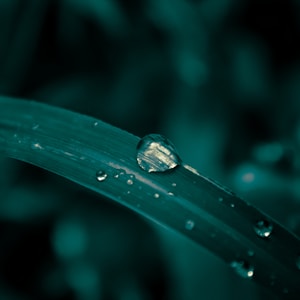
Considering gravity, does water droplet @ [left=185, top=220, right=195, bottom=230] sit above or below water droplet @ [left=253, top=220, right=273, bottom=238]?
below

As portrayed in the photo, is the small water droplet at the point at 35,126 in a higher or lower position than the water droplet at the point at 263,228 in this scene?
lower

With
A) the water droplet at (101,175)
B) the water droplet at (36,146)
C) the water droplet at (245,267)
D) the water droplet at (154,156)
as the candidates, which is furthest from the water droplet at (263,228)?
the water droplet at (36,146)

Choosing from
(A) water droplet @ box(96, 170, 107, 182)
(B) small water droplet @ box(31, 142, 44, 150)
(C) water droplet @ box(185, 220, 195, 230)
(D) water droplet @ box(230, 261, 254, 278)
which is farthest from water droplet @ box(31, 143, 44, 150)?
(D) water droplet @ box(230, 261, 254, 278)

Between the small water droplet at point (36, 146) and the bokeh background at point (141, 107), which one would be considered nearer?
the small water droplet at point (36, 146)

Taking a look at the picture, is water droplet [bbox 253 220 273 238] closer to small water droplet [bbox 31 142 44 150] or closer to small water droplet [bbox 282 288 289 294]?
small water droplet [bbox 282 288 289 294]

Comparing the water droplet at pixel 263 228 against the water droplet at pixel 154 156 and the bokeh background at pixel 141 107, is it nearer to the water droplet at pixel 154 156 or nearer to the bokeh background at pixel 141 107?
the water droplet at pixel 154 156

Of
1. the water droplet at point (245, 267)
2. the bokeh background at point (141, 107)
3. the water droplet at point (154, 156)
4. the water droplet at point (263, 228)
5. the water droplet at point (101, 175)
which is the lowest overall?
the bokeh background at point (141, 107)

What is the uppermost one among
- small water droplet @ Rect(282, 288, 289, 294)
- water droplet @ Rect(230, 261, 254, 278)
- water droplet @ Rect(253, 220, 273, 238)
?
water droplet @ Rect(253, 220, 273, 238)
